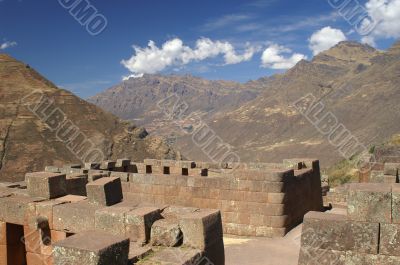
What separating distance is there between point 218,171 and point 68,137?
37.2 metres

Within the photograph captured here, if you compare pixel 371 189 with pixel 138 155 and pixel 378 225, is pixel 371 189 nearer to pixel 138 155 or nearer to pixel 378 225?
pixel 378 225

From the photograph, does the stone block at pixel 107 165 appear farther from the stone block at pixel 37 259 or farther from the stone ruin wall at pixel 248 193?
the stone block at pixel 37 259

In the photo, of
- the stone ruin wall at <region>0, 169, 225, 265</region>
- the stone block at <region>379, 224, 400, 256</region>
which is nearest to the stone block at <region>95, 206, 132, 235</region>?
the stone ruin wall at <region>0, 169, 225, 265</region>

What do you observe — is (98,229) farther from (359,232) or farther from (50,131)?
(50,131)

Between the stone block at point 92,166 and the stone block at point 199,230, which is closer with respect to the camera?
the stone block at point 199,230

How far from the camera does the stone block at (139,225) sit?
6.75 metres

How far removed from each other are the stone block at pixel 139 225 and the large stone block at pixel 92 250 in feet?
3.31

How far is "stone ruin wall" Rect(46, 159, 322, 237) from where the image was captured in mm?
12367

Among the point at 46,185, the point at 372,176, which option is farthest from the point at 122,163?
the point at 372,176

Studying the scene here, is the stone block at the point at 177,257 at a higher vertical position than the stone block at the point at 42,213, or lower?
lower

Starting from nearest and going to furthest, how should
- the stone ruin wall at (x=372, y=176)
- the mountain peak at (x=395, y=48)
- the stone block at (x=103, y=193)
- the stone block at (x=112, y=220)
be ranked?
the stone block at (x=112, y=220) < the stone block at (x=103, y=193) < the stone ruin wall at (x=372, y=176) < the mountain peak at (x=395, y=48)

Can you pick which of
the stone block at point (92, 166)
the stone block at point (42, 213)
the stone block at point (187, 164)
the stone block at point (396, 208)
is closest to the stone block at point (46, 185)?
the stone block at point (42, 213)

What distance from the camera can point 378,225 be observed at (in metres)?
6.45

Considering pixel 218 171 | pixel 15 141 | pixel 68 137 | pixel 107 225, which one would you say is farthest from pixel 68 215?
pixel 68 137
